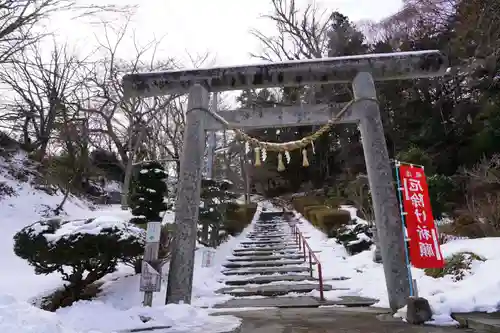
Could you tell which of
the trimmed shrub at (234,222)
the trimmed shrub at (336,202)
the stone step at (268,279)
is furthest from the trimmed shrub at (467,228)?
the trimmed shrub at (336,202)

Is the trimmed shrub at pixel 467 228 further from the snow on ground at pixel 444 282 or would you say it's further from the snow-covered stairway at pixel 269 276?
the snow-covered stairway at pixel 269 276

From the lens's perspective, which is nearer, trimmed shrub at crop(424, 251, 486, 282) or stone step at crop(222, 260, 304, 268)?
trimmed shrub at crop(424, 251, 486, 282)

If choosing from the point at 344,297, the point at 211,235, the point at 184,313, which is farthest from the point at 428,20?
the point at 184,313

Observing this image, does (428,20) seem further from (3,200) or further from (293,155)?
(3,200)

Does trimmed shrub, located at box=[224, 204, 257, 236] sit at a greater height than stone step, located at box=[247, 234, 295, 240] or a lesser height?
greater

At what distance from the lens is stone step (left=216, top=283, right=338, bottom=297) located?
906cm

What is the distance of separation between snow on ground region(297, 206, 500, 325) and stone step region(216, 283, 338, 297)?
58 cm

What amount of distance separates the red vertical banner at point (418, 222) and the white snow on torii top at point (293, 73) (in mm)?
1951

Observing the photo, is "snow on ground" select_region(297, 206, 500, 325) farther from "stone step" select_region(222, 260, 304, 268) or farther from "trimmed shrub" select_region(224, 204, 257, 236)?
"trimmed shrub" select_region(224, 204, 257, 236)

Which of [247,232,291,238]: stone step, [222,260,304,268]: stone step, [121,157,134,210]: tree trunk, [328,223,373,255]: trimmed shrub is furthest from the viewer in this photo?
[121,157,134,210]: tree trunk

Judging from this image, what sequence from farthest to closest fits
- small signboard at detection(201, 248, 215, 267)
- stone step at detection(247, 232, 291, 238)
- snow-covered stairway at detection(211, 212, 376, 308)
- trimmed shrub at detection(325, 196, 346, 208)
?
1. trimmed shrub at detection(325, 196, 346, 208)
2. stone step at detection(247, 232, 291, 238)
3. small signboard at detection(201, 248, 215, 267)
4. snow-covered stairway at detection(211, 212, 376, 308)

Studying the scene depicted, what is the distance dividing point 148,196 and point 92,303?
551 cm

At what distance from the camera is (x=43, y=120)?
22.4m

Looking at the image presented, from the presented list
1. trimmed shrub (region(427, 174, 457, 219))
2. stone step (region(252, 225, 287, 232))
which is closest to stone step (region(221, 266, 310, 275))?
trimmed shrub (region(427, 174, 457, 219))
